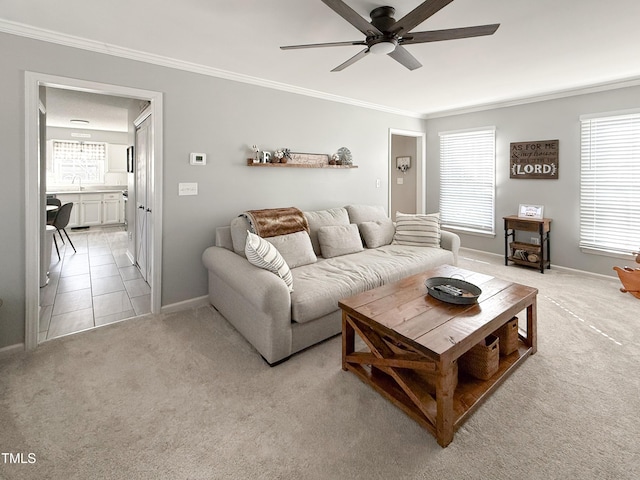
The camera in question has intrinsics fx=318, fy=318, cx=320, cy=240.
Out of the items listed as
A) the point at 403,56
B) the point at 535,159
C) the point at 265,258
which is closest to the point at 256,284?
the point at 265,258

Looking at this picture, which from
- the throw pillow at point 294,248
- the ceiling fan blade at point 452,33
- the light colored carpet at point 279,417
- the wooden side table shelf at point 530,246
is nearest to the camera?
the light colored carpet at point 279,417

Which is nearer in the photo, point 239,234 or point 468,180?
point 239,234

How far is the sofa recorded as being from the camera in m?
2.26

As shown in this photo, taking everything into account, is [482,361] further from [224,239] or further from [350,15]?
[224,239]

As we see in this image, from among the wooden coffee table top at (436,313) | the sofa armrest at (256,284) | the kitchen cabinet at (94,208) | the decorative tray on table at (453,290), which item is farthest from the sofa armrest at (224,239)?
the kitchen cabinet at (94,208)

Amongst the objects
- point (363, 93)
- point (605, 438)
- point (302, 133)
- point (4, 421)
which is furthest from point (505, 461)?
point (363, 93)

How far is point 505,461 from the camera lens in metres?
1.48

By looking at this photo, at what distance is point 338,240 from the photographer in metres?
3.55

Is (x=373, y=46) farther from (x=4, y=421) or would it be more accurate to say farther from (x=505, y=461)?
(x=4, y=421)

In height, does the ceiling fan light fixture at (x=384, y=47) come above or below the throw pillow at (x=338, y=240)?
above

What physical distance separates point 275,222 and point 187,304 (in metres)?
1.25

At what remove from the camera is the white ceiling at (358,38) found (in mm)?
2082

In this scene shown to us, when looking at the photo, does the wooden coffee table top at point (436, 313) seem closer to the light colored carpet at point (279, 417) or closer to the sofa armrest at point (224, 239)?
the light colored carpet at point (279, 417)

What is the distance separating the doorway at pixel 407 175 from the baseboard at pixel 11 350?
5418 millimetres
